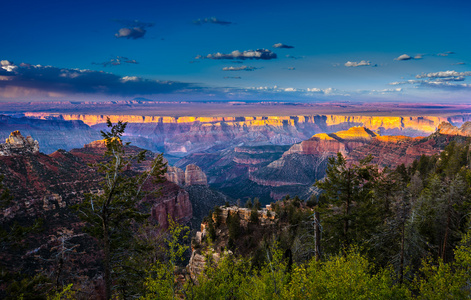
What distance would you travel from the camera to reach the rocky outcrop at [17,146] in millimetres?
67250

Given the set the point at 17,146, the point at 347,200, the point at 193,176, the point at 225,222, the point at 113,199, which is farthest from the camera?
the point at 193,176

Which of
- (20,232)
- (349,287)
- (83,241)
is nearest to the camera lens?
(349,287)

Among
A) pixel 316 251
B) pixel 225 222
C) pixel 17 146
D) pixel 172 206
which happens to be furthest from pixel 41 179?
pixel 316 251

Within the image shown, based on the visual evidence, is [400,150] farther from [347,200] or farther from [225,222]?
[347,200]

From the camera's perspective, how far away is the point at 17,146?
7056cm

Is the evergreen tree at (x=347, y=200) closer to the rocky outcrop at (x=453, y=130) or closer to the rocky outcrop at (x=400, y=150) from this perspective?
the rocky outcrop at (x=400, y=150)

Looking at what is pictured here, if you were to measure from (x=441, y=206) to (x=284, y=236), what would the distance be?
19790 millimetres

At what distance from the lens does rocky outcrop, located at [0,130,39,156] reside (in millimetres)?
67250

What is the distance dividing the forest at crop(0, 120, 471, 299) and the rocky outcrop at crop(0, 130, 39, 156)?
184ft

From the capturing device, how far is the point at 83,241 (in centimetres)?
5175

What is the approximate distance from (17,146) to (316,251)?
83.4 metres

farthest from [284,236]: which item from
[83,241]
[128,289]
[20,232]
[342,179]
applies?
[83,241]

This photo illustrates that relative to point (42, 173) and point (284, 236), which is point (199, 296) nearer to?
point (284, 236)

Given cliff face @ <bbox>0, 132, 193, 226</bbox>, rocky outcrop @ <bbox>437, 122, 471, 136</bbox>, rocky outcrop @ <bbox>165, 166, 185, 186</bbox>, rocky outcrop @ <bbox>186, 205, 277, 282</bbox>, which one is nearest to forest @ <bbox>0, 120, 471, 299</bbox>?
rocky outcrop @ <bbox>186, 205, 277, 282</bbox>
